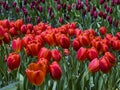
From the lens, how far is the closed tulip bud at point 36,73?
7.24ft

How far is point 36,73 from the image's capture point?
2.20m

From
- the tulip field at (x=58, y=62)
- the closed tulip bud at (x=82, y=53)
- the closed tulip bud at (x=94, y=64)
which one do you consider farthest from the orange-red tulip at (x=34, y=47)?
the closed tulip bud at (x=94, y=64)

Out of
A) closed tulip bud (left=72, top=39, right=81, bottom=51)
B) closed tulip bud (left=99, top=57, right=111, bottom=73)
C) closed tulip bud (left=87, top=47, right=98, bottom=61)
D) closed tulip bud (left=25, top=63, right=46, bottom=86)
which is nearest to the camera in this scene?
closed tulip bud (left=25, top=63, right=46, bottom=86)

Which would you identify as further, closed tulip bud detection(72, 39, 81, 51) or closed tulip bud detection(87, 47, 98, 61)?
closed tulip bud detection(72, 39, 81, 51)

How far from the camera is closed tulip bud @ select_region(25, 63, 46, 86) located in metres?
2.21

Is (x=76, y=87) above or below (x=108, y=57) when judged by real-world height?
below

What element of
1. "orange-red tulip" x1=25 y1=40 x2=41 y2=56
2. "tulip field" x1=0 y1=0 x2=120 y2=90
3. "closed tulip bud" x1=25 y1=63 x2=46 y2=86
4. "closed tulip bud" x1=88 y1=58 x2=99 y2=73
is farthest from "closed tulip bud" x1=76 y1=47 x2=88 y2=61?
"closed tulip bud" x1=25 y1=63 x2=46 y2=86

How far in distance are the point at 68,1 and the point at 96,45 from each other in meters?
4.79

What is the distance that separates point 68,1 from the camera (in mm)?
7684


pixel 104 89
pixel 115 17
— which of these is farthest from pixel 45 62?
pixel 115 17

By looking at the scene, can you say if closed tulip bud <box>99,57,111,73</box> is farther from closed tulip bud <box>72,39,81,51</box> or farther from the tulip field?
closed tulip bud <box>72,39,81,51</box>

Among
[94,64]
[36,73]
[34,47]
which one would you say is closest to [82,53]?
[94,64]

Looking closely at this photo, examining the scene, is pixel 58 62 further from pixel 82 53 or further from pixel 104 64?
pixel 104 64

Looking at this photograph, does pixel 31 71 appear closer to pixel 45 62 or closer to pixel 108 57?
pixel 45 62
